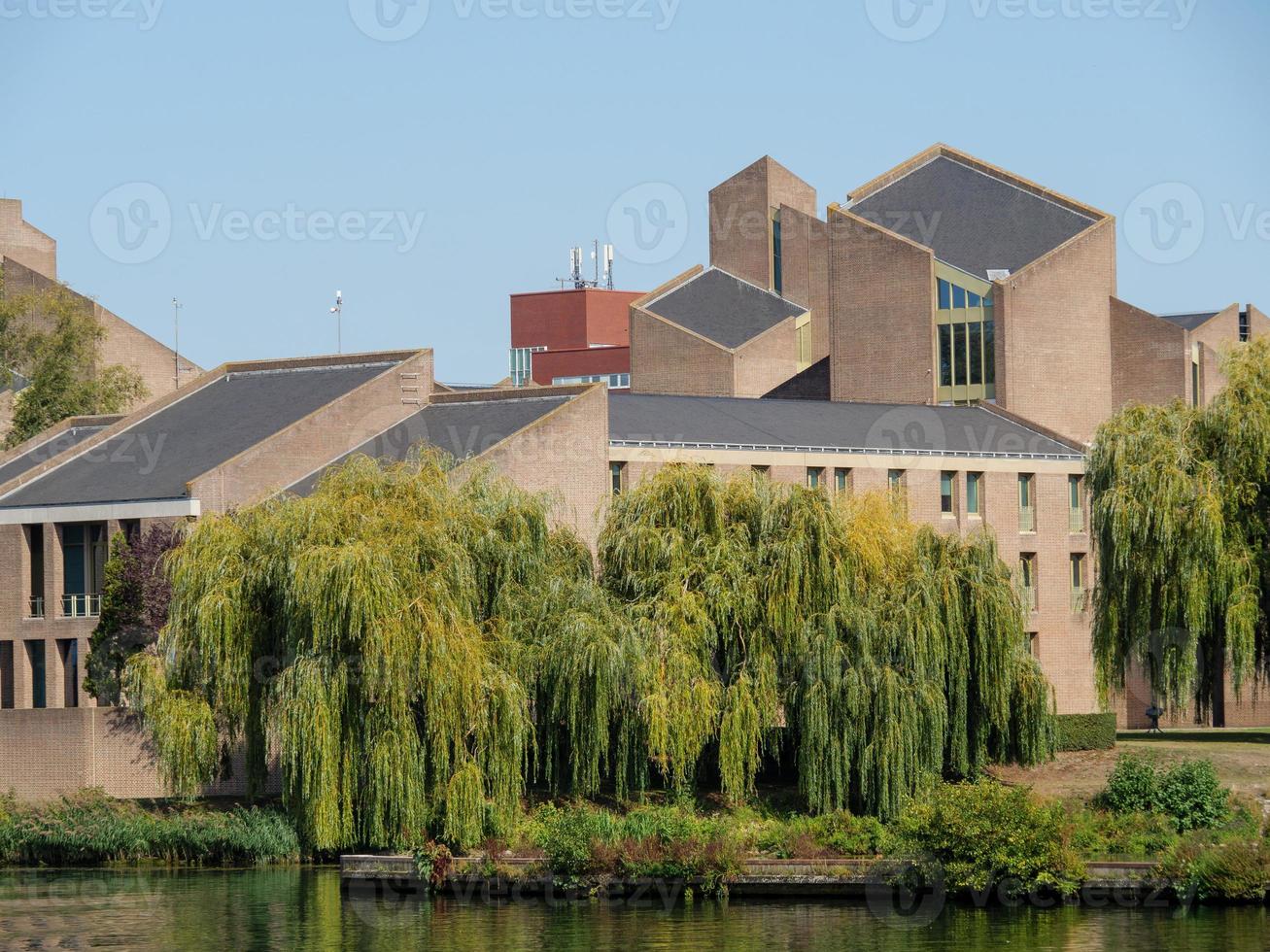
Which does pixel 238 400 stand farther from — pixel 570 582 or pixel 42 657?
pixel 570 582

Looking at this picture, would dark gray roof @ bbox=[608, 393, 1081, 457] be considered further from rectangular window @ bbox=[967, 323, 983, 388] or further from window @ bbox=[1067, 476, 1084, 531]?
rectangular window @ bbox=[967, 323, 983, 388]

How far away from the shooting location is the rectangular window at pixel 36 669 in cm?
4969

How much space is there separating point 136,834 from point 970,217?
3775 cm

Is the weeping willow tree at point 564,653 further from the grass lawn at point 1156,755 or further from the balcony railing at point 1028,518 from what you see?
the balcony railing at point 1028,518

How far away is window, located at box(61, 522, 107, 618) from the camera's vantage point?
4903cm

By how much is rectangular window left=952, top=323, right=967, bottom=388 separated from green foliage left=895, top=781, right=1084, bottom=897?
109ft

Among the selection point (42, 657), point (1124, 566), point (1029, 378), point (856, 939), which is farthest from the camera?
point (1029, 378)

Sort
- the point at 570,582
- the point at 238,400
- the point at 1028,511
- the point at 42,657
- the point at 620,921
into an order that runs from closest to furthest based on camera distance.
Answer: the point at 620,921 → the point at 570,582 → the point at 42,657 → the point at 238,400 → the point at 1028,511

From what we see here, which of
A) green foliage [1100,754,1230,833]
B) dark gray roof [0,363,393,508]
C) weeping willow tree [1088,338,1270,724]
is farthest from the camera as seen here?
dark gray roof [0,363,393,508]

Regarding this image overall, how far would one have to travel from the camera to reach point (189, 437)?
5231 cm

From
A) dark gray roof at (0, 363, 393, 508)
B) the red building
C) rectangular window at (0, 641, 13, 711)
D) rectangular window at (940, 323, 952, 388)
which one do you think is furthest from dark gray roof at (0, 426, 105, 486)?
the red building

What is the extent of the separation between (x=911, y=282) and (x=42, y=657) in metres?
30.1

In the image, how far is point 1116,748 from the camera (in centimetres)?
4456

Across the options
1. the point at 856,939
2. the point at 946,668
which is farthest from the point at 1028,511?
the point at 856,939
